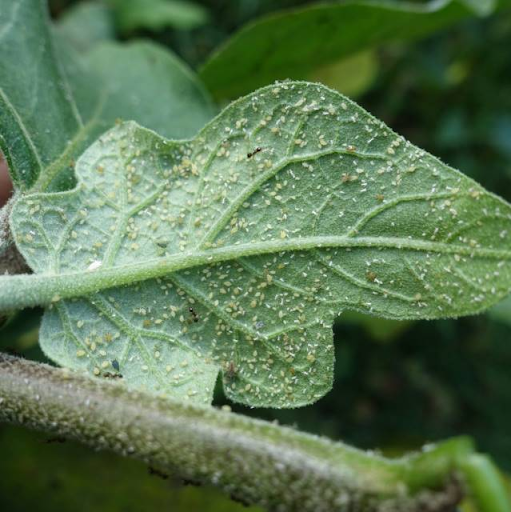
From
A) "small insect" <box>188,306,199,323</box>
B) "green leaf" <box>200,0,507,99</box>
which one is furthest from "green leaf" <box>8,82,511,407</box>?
"green leaf" <box>200,0,507,99</box>

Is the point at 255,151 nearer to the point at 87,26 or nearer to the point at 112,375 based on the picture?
the point at 112,375

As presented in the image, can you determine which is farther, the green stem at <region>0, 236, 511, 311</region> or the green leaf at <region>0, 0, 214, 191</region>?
the green leaf at <region>0, 0, 214, 191</region>

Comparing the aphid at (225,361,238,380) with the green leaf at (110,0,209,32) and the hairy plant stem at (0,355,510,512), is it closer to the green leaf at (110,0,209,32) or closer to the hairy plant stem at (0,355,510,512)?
the hairy plant stem at (0,355,510,512)

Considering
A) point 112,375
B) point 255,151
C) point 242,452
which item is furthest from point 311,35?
point 242,452

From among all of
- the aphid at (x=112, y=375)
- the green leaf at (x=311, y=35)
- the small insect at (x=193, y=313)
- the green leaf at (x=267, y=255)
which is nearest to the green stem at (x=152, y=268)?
the green leaf at (x=267, y=255)

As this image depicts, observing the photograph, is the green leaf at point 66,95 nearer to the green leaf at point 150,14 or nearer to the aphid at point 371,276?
the green leaf at point 150,14

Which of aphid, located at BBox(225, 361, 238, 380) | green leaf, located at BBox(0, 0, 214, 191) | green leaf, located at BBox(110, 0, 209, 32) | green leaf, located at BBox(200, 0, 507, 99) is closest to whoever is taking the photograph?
aphid, located at BBox(225, 361, 238, 380)
